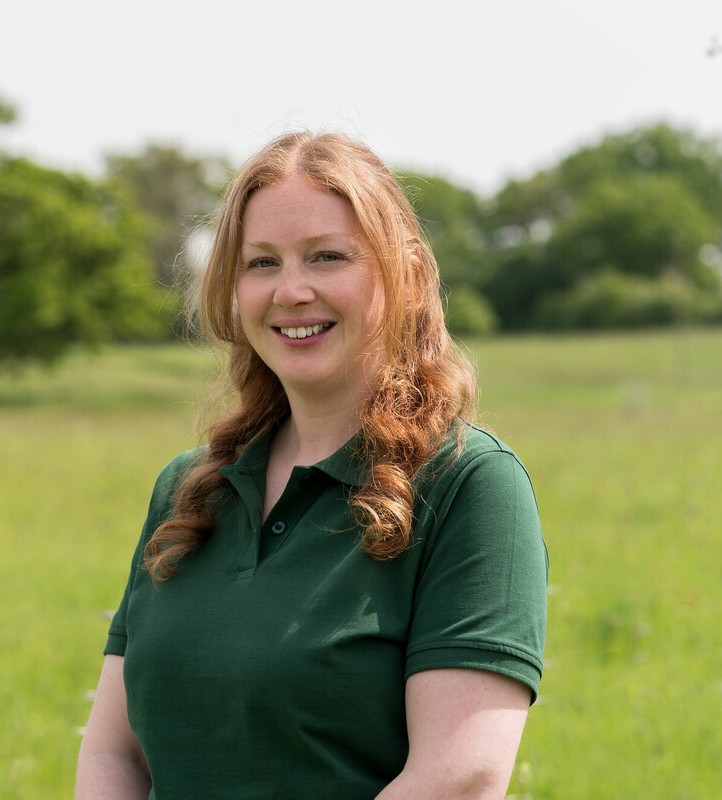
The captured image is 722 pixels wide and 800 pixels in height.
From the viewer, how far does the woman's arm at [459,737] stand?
5.83 ft

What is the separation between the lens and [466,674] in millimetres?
1784

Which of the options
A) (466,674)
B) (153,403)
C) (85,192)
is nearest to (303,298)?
(466,674)

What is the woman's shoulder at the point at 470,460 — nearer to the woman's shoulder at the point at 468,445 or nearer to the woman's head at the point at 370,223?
the woman's shoulder at the point at 468,445

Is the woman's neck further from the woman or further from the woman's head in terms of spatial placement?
the woman's head

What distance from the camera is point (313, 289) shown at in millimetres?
2117

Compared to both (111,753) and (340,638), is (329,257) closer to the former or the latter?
(340,638)

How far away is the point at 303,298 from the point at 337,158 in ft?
0.91

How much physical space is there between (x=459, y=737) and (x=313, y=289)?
0.86 m

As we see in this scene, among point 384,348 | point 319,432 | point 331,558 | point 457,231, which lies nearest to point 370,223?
point 384,348

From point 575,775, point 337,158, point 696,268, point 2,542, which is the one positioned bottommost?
point 696,268

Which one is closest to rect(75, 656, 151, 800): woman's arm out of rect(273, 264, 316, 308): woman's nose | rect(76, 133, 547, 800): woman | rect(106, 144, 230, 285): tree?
rect(76, 133, 547, 800): woman

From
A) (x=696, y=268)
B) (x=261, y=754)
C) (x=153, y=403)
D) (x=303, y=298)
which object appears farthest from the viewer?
(x=696, y=268)

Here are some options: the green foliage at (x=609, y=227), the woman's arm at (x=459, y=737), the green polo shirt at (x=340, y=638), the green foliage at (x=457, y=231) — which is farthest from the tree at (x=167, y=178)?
the woman's arm at (x=459, y=737)

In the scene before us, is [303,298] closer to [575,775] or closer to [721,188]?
[575,775]
